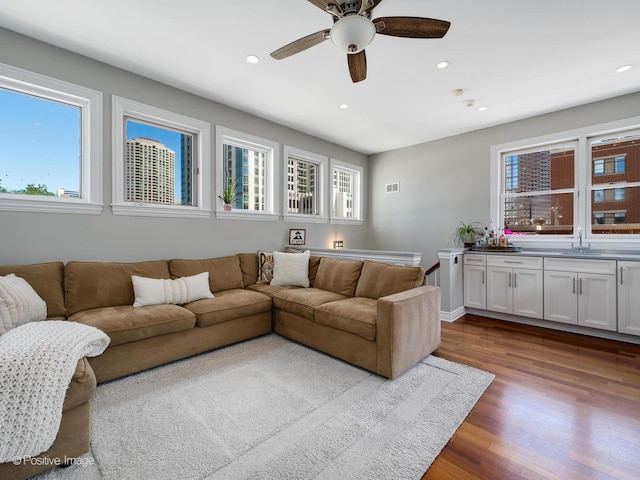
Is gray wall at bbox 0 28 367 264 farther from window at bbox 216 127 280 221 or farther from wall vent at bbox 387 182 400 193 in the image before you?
wall vent at bbox 387 182 400 193

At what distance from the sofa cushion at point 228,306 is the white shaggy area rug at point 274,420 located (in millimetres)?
365

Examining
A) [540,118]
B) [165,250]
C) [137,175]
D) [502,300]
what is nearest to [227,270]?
[165,250]

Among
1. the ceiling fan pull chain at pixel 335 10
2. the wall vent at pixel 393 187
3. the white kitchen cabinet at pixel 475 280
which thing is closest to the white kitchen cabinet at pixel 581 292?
the white kitchen cabinet at pixel 475 280

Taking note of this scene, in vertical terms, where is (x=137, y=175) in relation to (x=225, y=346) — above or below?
above

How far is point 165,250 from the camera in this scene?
3.34 meters

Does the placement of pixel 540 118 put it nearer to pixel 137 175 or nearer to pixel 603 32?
pixel 603 32

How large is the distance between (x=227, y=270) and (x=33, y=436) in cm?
227

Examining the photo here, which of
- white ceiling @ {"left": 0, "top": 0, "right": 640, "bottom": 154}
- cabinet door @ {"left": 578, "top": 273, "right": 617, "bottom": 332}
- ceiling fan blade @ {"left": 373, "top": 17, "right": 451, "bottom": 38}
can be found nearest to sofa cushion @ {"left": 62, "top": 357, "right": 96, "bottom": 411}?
white ceiling @ {"left": 0, "top": 0, "right": 640, "bottom": 154}

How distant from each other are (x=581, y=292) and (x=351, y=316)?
111 inches

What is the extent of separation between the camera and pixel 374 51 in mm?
2670

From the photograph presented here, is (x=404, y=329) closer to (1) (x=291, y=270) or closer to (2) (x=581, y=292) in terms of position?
(1) (x=291, y=270)

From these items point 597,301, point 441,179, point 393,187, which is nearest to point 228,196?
point 393,187

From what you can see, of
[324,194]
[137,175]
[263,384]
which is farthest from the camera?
[324,194]

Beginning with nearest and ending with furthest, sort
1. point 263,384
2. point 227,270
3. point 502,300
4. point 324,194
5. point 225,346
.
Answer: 1. point 263,384
2. point 225,346
3. point 227,270
4. point 502,300
5. point 324,194
